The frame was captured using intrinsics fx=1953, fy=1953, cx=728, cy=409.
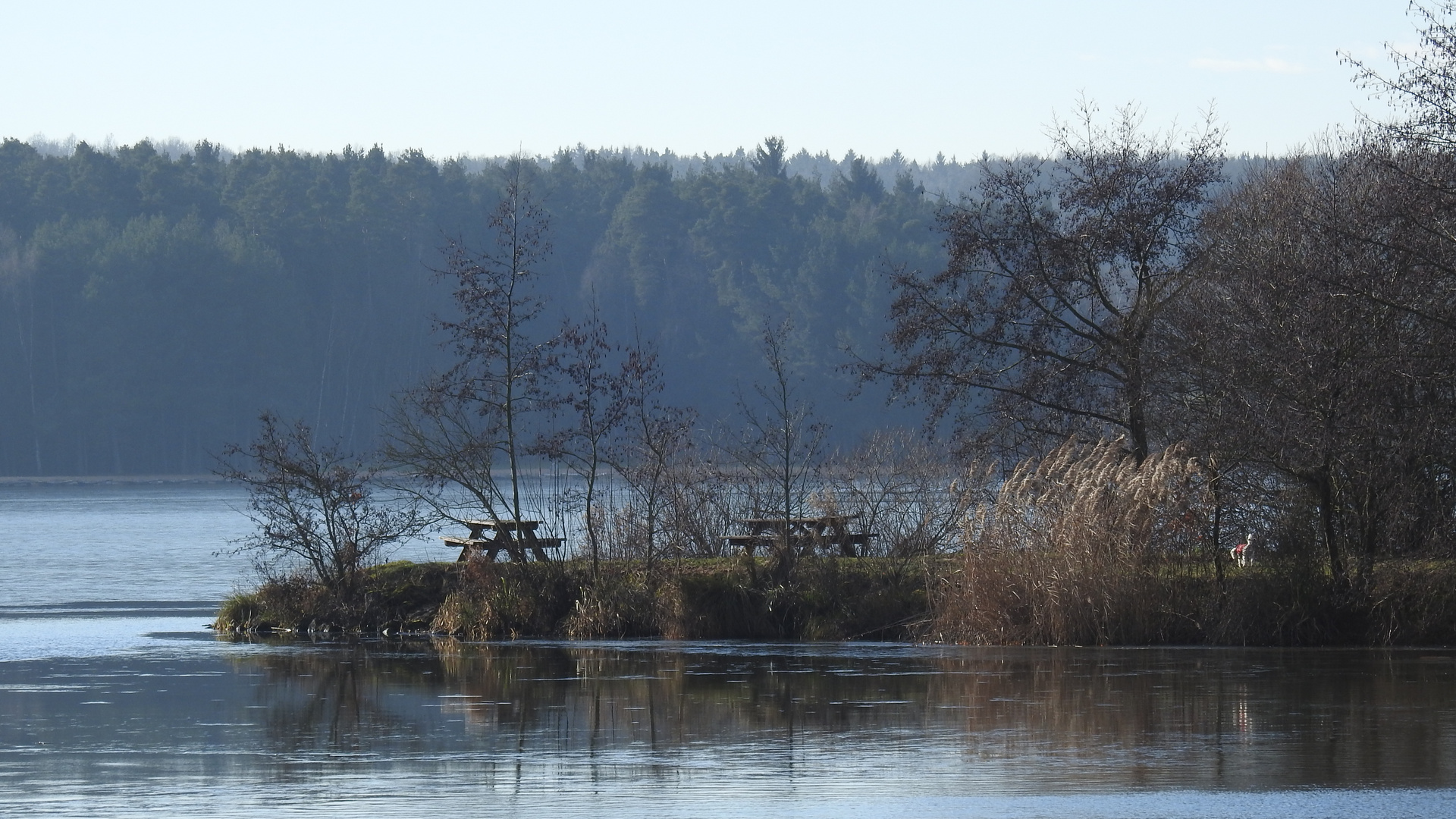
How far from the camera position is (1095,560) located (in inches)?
845

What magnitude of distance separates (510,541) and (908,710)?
10.6 m

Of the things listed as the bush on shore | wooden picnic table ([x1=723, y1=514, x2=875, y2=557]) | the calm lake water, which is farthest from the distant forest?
the calm lake water

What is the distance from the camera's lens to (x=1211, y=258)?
84.9 ft

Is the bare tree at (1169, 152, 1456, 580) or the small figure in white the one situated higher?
the bare tree at (1169, 152, 1456, 580)

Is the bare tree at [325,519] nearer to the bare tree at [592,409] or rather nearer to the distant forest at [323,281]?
the bare tree at [592,409]

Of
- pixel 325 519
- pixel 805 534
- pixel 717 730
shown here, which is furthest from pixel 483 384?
pixel 717 730

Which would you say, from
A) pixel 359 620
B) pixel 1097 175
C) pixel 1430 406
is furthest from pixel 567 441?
pixel 1430 406

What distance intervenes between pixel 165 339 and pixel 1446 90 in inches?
3410

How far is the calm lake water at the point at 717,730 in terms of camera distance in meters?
12.0

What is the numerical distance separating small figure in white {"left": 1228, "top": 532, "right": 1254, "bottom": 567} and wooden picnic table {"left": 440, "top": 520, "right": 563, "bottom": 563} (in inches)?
343

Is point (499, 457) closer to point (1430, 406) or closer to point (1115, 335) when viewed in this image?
point (1115, 335)

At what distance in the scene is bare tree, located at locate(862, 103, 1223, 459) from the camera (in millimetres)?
27125

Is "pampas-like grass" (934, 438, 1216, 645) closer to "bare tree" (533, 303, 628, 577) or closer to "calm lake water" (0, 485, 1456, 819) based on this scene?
"calm lake water" (0, 485, 1456, 819)

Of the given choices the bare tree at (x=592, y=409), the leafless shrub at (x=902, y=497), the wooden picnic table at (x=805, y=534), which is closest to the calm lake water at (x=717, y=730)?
the wooden picnic table at (x=805, y=534)
